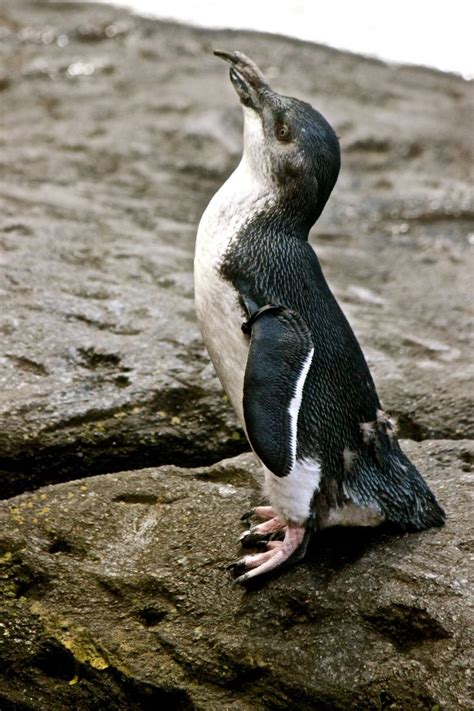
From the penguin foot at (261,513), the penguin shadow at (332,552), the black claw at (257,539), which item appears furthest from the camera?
the penguin foot at (261,513)

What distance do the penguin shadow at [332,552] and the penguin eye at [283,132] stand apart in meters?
1.10

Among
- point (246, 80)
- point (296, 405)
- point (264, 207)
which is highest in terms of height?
point (246, 80)

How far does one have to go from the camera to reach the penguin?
8.09ft

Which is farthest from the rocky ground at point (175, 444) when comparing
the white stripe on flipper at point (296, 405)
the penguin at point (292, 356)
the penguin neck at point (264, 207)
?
the penguin neck at point (264, 207)

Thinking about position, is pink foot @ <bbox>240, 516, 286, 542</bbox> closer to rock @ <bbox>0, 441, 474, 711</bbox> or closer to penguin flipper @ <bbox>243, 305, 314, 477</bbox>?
rock @ <bbox>0, 441, 474, 711</bbox>

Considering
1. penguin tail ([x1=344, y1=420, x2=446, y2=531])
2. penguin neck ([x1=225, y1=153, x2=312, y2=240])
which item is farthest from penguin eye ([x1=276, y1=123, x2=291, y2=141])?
penguin tail ([x1=344, y1=420, x2=446, y2=531])

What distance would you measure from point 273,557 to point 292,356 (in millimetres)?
539

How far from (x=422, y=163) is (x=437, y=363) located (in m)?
3.16

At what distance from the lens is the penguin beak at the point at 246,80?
294 centimetres

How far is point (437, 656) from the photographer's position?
7.70 feet

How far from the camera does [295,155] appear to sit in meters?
2.73

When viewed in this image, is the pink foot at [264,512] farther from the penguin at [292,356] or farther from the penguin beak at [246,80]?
the penguin beak at [246,80]

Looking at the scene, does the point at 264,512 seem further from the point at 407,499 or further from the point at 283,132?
the point at 283,132

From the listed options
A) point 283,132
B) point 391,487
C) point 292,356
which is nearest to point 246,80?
point 283,132
